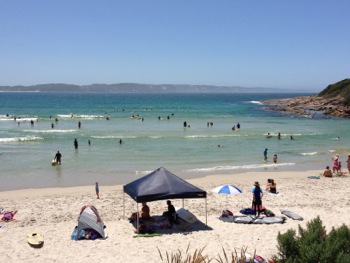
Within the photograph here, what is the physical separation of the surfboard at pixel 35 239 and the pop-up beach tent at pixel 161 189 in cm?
310

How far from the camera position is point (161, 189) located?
13586mm

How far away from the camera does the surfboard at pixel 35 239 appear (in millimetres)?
12627

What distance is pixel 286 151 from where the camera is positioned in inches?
1447

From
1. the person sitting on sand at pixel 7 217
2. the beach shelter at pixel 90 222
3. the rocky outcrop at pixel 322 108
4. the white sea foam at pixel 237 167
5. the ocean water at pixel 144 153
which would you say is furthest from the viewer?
the rocky outcrop at pixel 322 108

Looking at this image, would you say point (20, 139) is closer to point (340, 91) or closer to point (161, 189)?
point (161, 189)

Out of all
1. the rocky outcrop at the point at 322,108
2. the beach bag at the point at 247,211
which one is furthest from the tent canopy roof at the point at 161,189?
the rocky outcrop at the point at 322,108

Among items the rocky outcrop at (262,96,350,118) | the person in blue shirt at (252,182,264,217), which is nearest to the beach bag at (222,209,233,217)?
the person in blue shirt at (252,182,264,217)

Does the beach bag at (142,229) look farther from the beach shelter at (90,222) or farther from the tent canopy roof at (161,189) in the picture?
the beach shelter at (90,222)

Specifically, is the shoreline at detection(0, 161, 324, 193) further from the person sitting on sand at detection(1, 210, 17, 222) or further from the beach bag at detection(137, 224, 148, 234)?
the beach bag at detection(137, 224, 148, 234)

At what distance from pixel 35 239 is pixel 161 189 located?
13.7 feet

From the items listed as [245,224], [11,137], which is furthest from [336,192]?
[11,137]

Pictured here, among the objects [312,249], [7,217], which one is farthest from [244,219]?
[7,217]

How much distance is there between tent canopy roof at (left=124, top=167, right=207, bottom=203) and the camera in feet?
43.9

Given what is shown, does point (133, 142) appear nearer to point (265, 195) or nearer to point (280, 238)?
point (265, 195)
